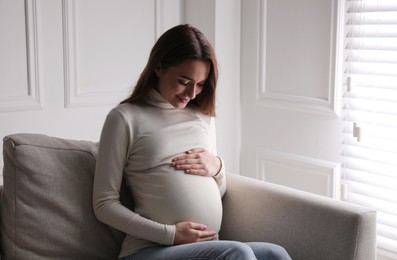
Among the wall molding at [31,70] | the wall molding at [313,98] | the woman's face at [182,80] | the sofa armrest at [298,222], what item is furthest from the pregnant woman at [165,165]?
the wall molding at [313,98]

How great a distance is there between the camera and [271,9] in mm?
2859

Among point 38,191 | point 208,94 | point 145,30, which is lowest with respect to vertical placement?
point 38,191

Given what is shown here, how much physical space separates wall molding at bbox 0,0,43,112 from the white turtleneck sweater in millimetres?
713

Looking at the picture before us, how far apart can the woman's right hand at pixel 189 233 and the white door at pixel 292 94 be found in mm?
1016

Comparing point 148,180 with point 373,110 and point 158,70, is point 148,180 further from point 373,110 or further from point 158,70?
point 373,110

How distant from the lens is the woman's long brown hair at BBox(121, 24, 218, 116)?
6.10ft

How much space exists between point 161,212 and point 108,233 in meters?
0.18

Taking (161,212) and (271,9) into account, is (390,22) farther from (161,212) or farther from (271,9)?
(161,212)

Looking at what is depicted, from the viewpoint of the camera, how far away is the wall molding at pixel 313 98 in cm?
256

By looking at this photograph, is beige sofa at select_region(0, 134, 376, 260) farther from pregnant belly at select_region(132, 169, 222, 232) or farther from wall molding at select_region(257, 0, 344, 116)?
wall molding at select_region(257, 0, 344, 116)

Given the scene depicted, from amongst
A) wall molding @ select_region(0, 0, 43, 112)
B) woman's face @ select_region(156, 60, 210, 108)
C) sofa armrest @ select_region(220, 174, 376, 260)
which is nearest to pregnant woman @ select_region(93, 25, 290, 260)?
woman's face @ select_region(156, 60, 210, 108)

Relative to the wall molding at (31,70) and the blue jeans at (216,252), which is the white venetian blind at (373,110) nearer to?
the blue jeans at (216,252)

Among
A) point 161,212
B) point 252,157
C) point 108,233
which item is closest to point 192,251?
point 161,212

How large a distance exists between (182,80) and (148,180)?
0.31m
